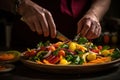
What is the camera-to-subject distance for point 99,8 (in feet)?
6.57

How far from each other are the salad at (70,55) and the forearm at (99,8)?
0.39 metres

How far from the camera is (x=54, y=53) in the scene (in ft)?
4.67

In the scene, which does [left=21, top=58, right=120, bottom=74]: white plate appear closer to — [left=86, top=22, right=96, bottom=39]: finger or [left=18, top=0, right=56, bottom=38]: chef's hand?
[left=18, top=0, right=56, bottom=38]: chef's hand

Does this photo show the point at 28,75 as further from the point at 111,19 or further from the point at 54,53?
the point at 111,19

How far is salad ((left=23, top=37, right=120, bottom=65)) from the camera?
1.38 metres

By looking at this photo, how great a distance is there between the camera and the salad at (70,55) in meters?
1.38

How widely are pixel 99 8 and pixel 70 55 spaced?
Result: 67cm

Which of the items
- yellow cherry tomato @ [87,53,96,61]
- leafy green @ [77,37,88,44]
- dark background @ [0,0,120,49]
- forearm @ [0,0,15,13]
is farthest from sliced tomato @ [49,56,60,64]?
dark background @ [0,0,120,49]

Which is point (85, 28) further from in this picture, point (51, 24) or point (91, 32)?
point (51, 24)

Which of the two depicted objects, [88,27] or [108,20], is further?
[108,20]

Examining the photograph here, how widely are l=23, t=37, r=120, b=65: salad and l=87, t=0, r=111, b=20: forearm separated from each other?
1.30 feet

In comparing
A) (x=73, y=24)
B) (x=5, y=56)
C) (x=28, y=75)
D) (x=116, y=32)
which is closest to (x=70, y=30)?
(x=73, y=24)

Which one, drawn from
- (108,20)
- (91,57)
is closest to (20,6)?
(91,57)

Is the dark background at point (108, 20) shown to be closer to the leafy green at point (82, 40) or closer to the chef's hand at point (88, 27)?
the chef's hand at point (88, 27)
